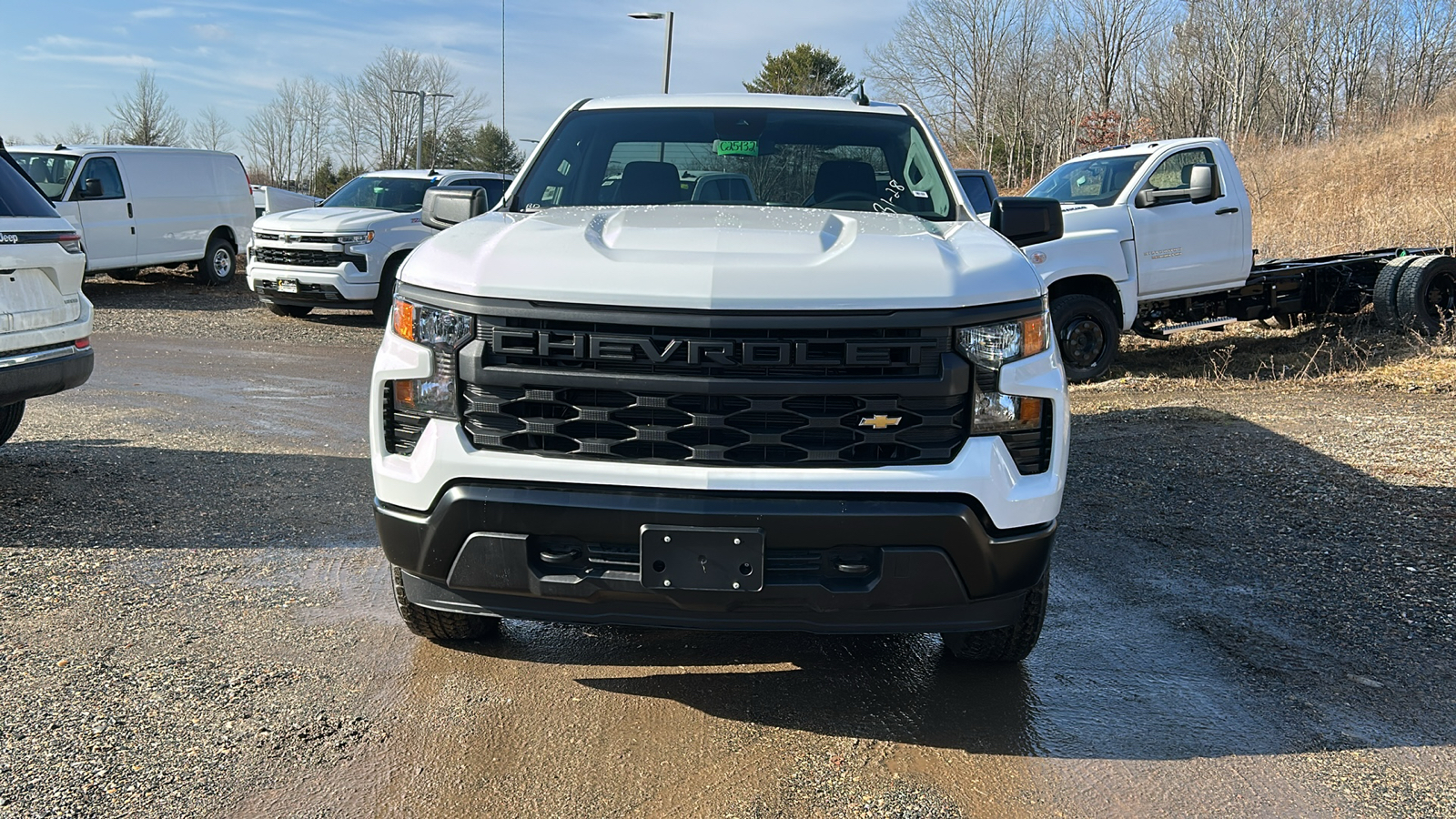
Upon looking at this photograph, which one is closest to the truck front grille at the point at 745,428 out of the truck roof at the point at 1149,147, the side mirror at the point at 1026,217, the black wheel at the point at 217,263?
the side mirror at the point at 1026,217

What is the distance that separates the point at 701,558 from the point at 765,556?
17 cm

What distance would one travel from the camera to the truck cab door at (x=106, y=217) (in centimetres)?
1525

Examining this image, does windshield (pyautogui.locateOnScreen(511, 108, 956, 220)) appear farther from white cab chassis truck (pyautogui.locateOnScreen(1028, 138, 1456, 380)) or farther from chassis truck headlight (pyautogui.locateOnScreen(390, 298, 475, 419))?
white cab chassis truck (pyautogui.locateOnScreen(1028, 138, 1456, 380))

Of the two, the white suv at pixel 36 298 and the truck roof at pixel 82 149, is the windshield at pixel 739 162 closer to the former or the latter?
the white suv at pixel 36 298

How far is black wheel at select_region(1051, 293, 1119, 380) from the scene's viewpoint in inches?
373

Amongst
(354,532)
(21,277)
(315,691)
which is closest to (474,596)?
(315,691)

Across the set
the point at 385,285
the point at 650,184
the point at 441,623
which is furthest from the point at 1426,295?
the point at 385,285

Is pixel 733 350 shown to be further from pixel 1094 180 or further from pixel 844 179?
pixel 1094 180

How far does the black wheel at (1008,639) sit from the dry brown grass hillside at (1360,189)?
15.1 meters

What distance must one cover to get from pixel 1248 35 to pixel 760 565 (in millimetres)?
46443

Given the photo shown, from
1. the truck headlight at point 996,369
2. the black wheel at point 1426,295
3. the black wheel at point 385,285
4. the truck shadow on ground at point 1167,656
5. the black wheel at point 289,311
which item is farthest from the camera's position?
the black wheel at point 289,311

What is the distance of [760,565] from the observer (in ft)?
9.27

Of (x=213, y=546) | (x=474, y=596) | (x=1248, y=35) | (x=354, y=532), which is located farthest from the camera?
(x=1248, y=35)

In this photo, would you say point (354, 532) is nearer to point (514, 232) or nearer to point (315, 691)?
point (315, 691)
